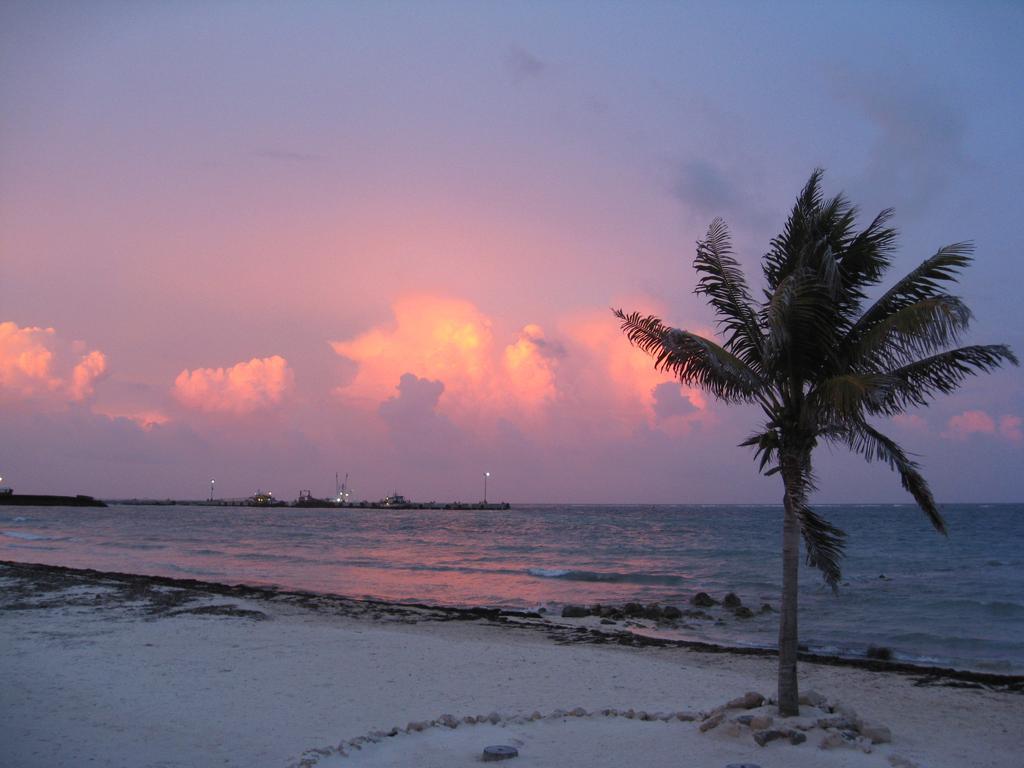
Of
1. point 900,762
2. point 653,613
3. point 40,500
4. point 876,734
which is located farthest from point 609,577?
point 40,500

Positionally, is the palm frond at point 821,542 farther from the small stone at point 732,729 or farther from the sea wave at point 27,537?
the sea wave at point 27,537

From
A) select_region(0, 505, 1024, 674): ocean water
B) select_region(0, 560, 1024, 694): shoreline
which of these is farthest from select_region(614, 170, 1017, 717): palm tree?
select_region(0, 505, 1024, 674): ocean water

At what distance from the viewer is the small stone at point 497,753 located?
25.8 ft

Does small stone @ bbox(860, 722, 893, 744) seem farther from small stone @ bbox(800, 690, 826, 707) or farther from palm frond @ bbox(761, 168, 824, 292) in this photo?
palm frond @ bbox(761, 168, 824, 292)

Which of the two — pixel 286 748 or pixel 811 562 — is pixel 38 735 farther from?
pixel 811 562

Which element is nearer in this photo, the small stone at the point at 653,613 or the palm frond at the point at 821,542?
the palm frond at the point at 821,542

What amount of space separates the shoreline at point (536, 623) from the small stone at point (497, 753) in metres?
9.80

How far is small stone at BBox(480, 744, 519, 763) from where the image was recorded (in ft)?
25.8

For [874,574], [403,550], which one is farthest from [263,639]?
[403,550]

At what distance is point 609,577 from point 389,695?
84.0 feet

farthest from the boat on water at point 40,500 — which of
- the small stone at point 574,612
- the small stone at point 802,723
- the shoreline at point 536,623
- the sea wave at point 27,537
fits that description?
the small stone at point 802,723

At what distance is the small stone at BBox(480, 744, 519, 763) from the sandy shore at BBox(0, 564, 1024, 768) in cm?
13

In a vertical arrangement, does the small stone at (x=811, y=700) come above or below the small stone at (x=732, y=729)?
above

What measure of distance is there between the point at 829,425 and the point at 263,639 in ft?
40.6
